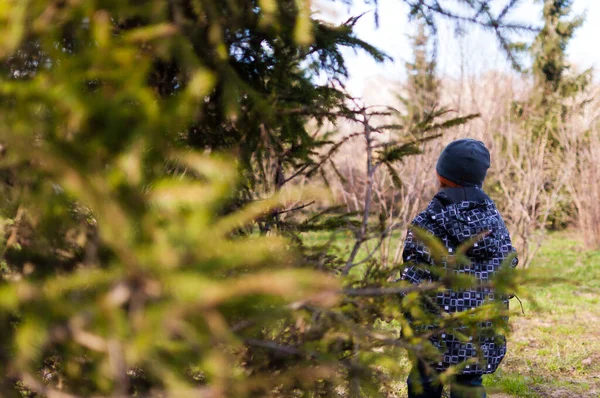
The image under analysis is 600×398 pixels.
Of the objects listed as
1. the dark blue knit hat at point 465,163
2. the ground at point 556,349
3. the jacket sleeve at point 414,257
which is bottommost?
the ground at point 556,349

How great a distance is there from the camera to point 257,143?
1.87m

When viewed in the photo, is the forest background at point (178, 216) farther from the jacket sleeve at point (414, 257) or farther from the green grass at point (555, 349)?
the green grass at point (555, 349)

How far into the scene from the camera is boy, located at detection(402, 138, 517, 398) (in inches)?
102

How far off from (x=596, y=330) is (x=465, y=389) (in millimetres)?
5349

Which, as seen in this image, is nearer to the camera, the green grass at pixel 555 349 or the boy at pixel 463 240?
the boy at pixel 463 240

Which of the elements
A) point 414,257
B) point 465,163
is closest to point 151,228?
point 414,257

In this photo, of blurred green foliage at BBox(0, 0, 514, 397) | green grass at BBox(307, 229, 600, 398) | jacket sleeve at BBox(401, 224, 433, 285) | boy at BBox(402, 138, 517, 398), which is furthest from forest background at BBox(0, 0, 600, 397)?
green grass at BBox(307, 229, 600, 398)

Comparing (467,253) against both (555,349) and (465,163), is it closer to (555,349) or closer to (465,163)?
(465,163)

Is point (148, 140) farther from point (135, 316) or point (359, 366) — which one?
point (359, 366)

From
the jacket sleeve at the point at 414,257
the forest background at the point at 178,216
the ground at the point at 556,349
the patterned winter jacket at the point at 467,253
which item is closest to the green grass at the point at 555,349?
the ground at the point at 556,349

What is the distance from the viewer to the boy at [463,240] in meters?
2.60

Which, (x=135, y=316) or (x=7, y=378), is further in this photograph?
(x=7, y=378)

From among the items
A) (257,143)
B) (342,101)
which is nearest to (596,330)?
(342,101)

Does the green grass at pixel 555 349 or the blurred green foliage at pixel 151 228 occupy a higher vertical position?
the blurred green foliage at pixel 151 228
